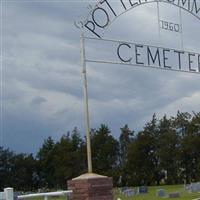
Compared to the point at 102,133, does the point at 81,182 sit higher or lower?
lower

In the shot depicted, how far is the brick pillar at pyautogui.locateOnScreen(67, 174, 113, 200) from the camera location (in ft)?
36.9

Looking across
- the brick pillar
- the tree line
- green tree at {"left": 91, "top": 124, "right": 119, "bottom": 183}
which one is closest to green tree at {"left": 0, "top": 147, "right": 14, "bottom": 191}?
the tree line

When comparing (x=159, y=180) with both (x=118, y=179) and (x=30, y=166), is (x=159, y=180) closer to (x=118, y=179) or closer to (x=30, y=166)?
(x=118, y=179)

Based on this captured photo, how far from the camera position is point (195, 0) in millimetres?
16047

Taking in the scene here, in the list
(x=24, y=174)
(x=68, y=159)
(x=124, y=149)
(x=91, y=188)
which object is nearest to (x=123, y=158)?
(x=124, y=149)

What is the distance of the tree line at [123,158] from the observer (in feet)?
261

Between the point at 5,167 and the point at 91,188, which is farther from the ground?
the point at 5,167

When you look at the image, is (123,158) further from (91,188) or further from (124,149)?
(91,188)

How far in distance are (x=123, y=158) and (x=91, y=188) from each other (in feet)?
249

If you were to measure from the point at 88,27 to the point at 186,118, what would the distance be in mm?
71534

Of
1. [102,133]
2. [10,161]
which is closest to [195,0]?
[102,133]

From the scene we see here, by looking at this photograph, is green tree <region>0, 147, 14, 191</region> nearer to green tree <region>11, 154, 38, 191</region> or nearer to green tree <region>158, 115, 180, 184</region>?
green tree <region>11, 154, 38, 191</region>

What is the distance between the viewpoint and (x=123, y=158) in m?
86.8

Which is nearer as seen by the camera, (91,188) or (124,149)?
(91,188)
